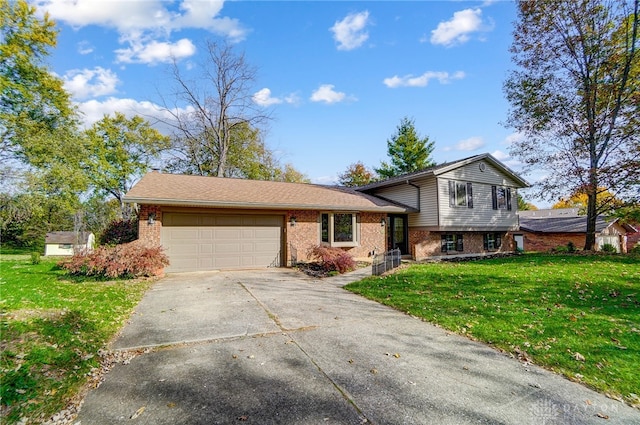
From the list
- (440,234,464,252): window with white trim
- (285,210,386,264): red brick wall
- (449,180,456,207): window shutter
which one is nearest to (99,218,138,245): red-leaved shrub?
(285,210,386,264): red brick wall

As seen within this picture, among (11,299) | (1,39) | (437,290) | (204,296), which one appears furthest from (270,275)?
(1,39)

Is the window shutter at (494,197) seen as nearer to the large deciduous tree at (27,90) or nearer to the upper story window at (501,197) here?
the upper story window at (501,197)

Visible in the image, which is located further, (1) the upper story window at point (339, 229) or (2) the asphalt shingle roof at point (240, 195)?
(1) the upper story window at point (339, 229)

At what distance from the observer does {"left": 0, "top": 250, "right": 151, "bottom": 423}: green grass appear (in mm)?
2730

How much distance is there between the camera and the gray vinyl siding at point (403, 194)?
52.4 feet

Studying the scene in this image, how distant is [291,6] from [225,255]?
9.35 meters

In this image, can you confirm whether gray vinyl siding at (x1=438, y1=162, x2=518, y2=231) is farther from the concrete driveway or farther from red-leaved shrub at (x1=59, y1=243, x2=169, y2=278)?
red-leaved shrub at (x1=59, y1=243, x2=169, y2=278)

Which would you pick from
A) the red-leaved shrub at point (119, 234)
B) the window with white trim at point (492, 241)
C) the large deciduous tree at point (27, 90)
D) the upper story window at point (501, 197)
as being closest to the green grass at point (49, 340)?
the red-leaved shrub at point (119, 234)

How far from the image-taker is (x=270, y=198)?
494 inches

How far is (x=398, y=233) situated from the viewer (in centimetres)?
1628

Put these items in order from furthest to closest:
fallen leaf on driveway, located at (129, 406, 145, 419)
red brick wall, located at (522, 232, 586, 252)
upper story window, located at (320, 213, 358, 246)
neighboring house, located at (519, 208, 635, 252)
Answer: neighboring house, located at (519, 208, 635, 252) < red brick wall, located at (522, 232, 586, 252) < upper story window, located at (320, 213, 358, 246) < fallen leaf on driveway, located at (129, 406, 145, 419)

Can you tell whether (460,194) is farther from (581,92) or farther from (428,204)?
(581,92)

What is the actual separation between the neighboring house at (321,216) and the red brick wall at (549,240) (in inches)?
384

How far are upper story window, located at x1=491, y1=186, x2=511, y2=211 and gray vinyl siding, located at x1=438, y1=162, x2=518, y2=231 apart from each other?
21 cm
